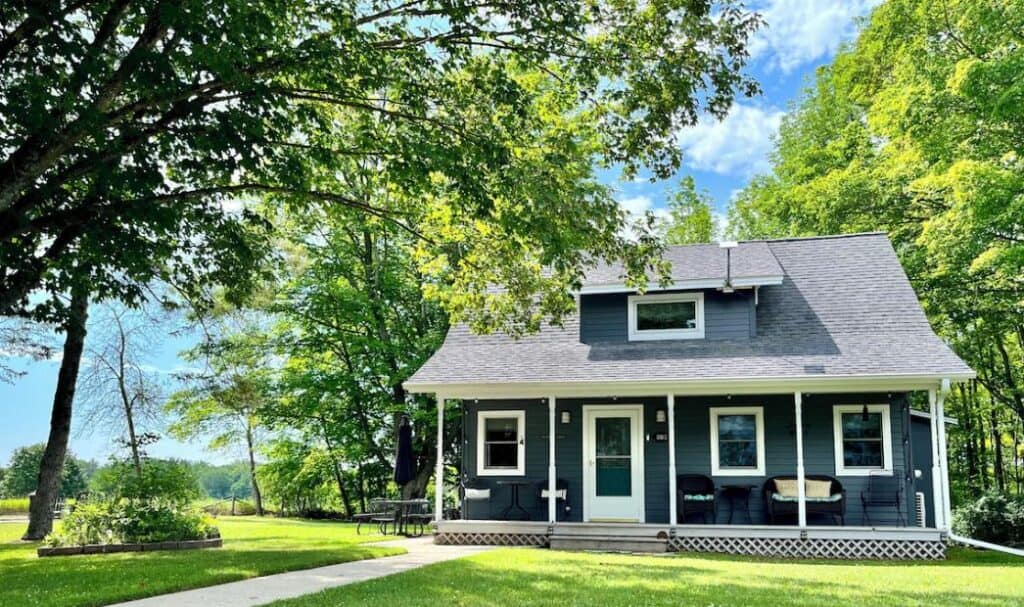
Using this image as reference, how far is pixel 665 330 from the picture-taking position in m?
15.9

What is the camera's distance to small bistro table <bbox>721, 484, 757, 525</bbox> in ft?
47.0

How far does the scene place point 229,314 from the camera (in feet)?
57.9

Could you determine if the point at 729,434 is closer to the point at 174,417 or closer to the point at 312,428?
the point at 312,428

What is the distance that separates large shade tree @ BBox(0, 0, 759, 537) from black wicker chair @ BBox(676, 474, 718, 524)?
16.8 feet

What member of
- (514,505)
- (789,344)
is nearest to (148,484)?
(514,505)

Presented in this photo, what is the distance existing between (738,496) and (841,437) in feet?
6.79

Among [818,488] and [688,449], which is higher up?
[688,449]

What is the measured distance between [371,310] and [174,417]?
7.85 meters

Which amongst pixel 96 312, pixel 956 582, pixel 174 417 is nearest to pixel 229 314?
pixel 96 312

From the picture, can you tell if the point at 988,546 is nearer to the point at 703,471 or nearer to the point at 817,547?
the point at 817,547

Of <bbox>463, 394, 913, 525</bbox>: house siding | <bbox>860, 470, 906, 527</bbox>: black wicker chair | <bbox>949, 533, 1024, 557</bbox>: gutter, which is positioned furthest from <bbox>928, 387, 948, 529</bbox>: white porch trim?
<bbox>860, 470, 906, 527</bbox>: black wicker chair

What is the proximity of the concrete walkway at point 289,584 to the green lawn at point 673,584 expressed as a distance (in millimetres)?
386

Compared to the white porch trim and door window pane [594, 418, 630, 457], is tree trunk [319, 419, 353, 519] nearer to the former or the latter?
door window pane [594, 418, 630, 457]

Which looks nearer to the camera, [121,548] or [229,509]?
[121,548]
